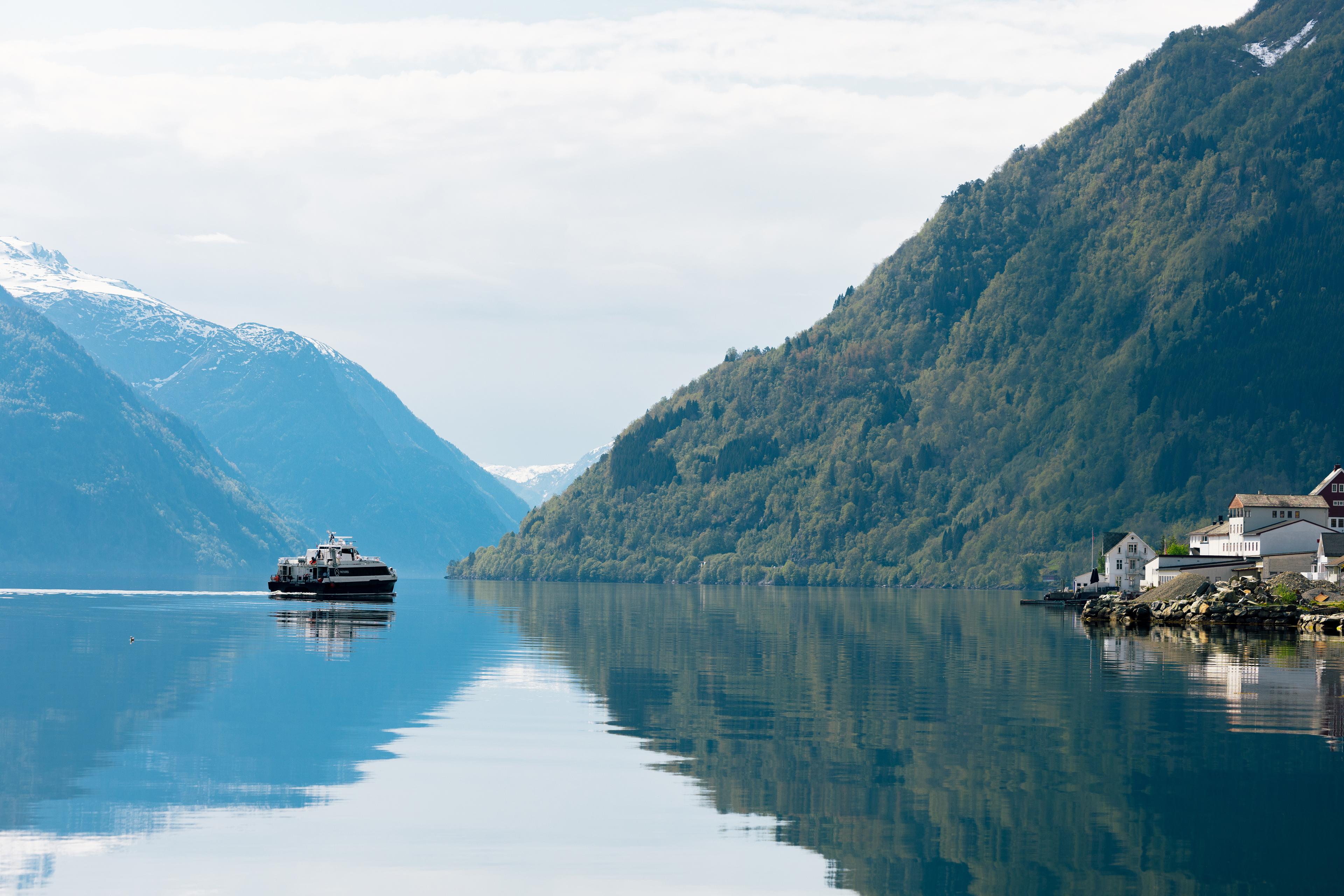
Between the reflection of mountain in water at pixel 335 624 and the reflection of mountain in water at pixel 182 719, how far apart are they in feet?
4.95

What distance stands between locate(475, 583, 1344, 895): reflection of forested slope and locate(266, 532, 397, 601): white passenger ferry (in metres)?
110

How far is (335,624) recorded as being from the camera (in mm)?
127938

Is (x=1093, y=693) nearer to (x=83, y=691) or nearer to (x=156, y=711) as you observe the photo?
(x=156, y=711)

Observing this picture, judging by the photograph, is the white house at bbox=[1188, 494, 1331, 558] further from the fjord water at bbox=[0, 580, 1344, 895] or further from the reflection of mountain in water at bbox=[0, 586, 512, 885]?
the reflection of mountain in water at bbox=[0, 586, 512, 885]

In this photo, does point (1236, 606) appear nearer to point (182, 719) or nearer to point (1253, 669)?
point (1253, 669)

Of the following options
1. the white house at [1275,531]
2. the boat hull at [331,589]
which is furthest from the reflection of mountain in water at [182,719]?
the white house at [1275,531]

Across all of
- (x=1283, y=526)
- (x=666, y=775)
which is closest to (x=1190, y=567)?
(x=1283, y=526)

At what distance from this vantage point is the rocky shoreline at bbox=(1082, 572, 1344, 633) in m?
126

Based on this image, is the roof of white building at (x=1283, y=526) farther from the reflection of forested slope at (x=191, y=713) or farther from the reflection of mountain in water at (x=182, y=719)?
the reflection of mountain in water at (x=182, y=719)

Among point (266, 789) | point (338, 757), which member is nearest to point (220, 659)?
Result: point (338, 757)

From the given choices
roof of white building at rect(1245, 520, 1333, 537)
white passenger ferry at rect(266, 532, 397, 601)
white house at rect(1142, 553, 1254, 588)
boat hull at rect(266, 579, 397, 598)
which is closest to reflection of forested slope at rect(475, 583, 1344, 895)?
white house at rect(1142, 553, 1254, 588)

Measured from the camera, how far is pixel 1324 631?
119 m

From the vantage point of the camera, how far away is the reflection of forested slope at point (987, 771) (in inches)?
1233

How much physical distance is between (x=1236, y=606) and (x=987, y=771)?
101m
